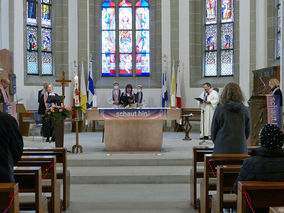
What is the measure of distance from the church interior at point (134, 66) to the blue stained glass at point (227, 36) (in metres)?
0.04

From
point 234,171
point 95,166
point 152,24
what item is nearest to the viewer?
point 234,171

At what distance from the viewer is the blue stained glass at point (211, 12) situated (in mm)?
16312

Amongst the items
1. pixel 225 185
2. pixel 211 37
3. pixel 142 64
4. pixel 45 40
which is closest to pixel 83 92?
pixel 45 40

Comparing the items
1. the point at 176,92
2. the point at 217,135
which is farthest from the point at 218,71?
the point at 217,135

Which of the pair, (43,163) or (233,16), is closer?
(43,163)

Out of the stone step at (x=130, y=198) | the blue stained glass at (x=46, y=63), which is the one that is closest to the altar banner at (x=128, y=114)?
the stone step at (x=130, y=198)

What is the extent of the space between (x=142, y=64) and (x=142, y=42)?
0.83m

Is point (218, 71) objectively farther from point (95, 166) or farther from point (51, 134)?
point (95, 166)

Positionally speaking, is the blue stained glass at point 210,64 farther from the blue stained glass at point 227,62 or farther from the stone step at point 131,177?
the stone step at point 131,177

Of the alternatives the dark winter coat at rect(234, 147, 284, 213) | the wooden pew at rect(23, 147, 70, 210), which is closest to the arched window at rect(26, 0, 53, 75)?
the wooden pew at rect(23, 147, 70, 210)

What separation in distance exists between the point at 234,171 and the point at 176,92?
457 inches

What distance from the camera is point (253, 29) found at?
14586mm

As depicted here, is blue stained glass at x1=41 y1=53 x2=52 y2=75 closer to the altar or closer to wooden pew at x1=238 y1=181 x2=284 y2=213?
the altar

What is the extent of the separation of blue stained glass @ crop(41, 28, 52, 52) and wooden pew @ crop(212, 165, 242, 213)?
12.3 meters
